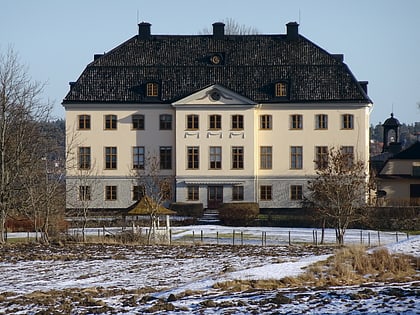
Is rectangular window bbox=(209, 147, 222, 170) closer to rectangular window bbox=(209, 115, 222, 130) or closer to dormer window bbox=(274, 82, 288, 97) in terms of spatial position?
rectangular window bbox=(209, 115, 222, 130)

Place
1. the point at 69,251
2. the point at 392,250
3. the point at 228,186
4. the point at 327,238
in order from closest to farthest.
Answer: the point at 392,250 → the point at 69,251 → the point at 327,238 → the point at 228,186

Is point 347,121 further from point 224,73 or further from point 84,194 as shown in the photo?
point 84,194

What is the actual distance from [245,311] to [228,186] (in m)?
43.8

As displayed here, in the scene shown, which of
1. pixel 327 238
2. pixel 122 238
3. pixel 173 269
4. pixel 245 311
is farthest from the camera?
pixel 327 238

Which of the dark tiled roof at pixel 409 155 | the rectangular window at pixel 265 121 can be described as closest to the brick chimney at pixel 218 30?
the rectangular window at pixel 265 121

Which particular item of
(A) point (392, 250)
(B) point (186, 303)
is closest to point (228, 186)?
(A) point (392, 250)

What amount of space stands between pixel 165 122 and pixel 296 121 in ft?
32.0

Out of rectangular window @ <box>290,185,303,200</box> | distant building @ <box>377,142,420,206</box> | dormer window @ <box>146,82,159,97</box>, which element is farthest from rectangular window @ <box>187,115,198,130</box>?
distant building @ <box>377,142,420,206</box>

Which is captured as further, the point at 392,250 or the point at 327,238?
the point at 327,238

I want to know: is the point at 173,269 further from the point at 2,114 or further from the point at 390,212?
the point at 390,212

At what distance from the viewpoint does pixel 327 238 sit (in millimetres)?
42625

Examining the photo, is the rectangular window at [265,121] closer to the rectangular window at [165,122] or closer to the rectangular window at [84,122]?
the rectangular window at [165,122]

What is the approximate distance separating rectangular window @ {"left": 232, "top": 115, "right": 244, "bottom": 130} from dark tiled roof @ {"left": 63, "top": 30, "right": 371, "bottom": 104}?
173cm

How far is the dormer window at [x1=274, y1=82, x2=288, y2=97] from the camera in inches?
2356
